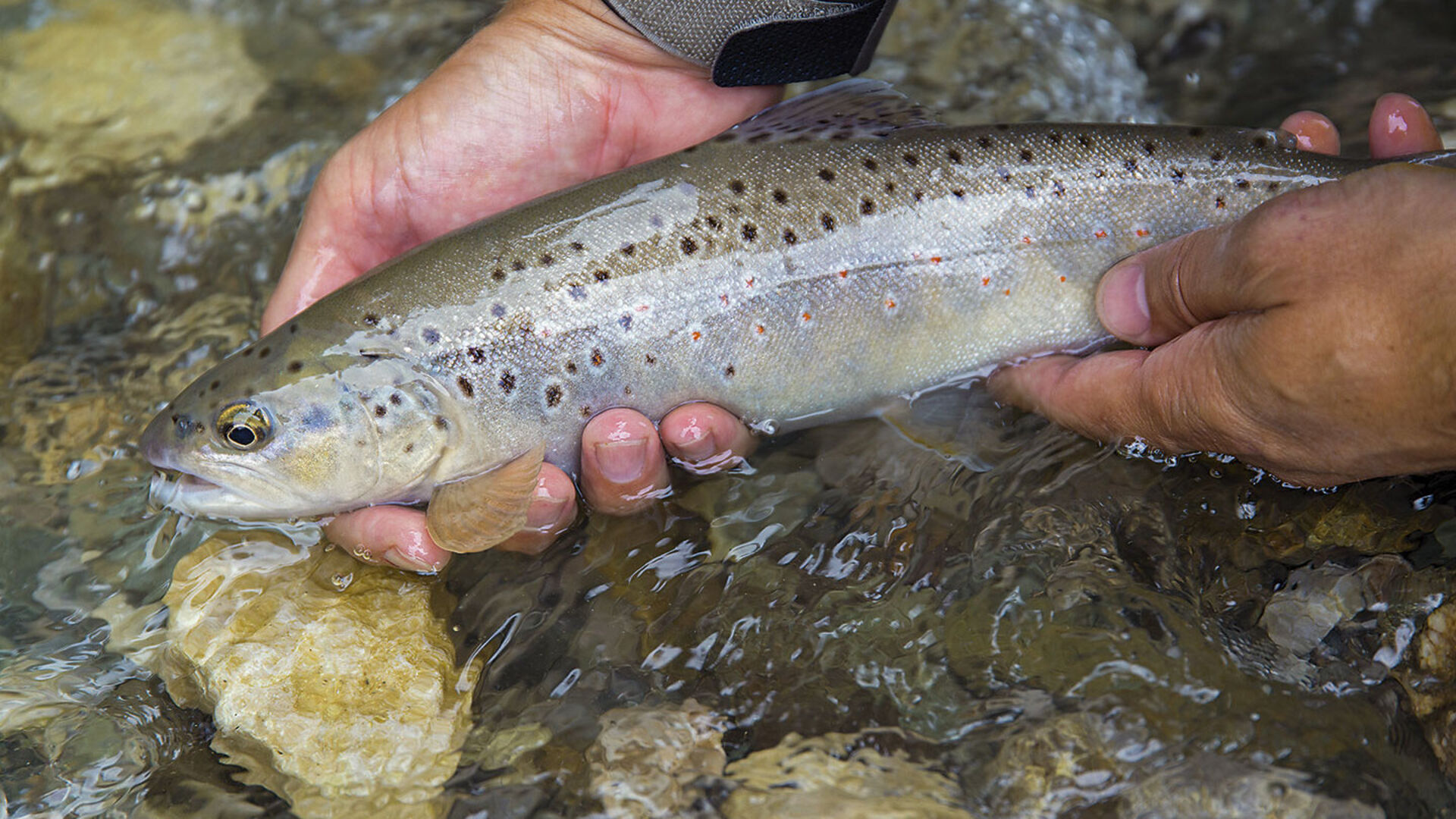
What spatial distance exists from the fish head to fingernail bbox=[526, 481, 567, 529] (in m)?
0.27

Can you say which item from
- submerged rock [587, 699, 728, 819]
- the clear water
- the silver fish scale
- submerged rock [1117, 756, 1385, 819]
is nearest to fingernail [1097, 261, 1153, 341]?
the silver fish scale

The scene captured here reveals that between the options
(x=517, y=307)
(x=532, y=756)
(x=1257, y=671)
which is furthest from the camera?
(x=517, y=307)

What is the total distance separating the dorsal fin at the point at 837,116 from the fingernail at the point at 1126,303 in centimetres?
66

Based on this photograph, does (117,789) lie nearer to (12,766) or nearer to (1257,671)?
(12,766)

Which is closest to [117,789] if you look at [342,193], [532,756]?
[532,756]

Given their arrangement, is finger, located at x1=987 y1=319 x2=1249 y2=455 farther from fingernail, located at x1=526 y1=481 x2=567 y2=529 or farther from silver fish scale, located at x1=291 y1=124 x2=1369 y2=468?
fingernail, located at x1=526 y1=481 x2=567 y2=529

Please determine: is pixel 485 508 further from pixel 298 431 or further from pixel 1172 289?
pixel 1172 289

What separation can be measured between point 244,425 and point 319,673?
62cm

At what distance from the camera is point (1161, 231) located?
2.69 metres

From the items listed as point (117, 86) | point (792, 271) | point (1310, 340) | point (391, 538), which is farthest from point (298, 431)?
point (117, 86)

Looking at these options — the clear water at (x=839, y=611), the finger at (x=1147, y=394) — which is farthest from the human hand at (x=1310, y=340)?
the clear water at (x=839, y=611)

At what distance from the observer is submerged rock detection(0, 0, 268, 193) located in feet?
13.2

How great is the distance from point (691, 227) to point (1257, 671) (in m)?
1.61

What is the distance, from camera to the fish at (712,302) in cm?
249
